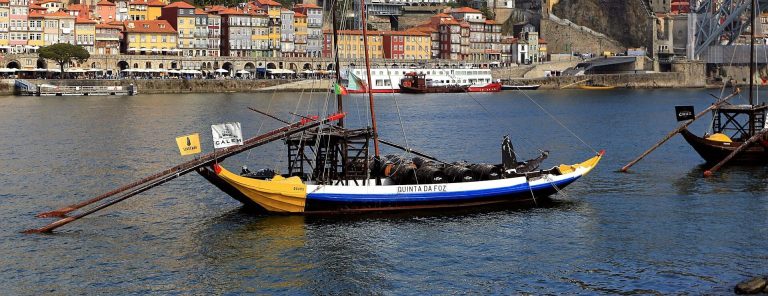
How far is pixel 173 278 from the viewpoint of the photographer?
27266mm

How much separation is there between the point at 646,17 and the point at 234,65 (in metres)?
64.3

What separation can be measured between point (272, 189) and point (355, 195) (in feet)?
7.56

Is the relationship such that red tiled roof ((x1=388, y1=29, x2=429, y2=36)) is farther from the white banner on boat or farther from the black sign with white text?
the white banner on boat

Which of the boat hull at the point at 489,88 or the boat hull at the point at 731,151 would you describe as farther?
the boat hull at the point at 489,88

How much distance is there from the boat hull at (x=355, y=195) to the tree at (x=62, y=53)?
87182 millimetres

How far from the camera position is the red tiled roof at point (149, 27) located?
418 feet

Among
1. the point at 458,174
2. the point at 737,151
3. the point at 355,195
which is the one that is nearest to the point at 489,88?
the point at 737,151

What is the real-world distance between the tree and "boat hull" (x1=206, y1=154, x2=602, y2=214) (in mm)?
87182

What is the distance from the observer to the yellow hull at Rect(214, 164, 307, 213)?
110 ft

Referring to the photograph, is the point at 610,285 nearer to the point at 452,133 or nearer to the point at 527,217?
the point at 527,217

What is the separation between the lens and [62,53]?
117 meters

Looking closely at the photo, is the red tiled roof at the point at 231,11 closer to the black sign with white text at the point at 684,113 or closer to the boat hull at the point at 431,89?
the boat hull at the point at 431,89

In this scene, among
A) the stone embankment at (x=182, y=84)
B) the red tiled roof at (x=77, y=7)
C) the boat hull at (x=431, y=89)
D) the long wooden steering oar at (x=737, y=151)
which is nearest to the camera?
the long wooden steering oar at (x=737, y=151)

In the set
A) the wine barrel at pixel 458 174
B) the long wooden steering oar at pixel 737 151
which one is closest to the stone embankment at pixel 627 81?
the long wooden steering oar at pixel 737 151
